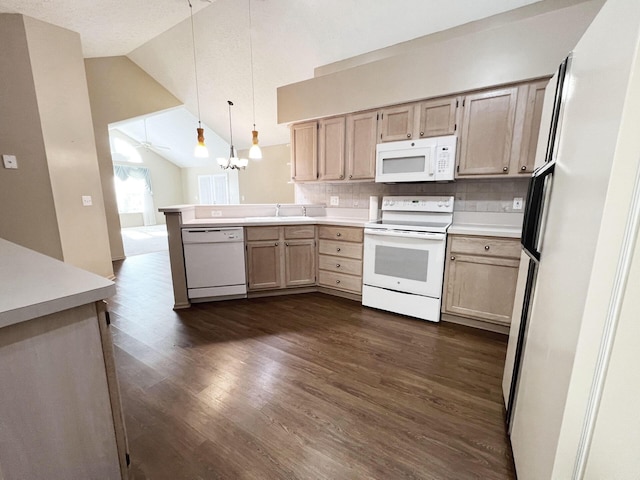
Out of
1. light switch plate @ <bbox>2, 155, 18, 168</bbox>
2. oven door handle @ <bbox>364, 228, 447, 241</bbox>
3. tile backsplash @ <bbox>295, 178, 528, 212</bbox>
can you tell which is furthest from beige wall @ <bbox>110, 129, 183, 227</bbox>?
oven door handle @ <bbox>364, 228, 447, 241</bbox>

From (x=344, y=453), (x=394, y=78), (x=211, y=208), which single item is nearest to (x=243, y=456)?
(x=344, y=453)

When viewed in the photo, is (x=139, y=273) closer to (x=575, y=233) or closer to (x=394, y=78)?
(x=394, y=78)

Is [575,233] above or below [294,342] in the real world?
above

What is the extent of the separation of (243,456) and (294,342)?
0.96 metres

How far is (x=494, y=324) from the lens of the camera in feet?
7.48

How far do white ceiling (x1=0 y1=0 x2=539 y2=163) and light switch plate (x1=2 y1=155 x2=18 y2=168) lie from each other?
1.44 m

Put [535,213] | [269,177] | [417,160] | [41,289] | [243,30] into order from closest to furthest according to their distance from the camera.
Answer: [41,289] < [535,213] < [417,160] < [243,30] < [269,177]

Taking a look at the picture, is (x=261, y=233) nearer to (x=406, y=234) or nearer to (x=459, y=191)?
(x=406, y=234)

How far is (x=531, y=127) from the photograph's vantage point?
7.01ft

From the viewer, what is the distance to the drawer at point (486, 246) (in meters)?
2.08

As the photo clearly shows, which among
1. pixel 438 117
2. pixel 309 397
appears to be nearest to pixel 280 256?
pixel 309 397

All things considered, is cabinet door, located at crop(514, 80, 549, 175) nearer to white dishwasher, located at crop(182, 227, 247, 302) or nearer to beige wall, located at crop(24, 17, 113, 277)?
white dishwasher, located at crop(182, 227, 247, 302)

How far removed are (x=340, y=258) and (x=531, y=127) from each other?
205 centimetres

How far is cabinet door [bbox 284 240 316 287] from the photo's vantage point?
3.05 meters
